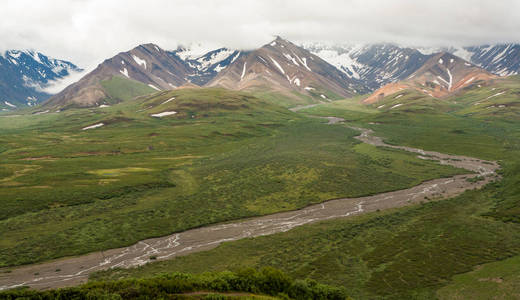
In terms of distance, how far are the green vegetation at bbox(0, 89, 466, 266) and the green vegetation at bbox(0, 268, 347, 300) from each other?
2675 cm

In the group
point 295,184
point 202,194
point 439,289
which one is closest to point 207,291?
point 439,289

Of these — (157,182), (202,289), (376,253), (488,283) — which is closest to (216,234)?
(376,253)

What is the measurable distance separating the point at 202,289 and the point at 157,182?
67.2m

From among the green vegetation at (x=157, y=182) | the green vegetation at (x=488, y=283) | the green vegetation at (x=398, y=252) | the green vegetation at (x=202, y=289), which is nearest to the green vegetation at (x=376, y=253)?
the green vegetation at (x=398, y=252)

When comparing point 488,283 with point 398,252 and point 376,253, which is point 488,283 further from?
point 376,253

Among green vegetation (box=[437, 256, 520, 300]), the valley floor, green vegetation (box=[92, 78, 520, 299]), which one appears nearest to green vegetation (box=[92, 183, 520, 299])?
green vegetation (box=[92, 78, 520, 299])

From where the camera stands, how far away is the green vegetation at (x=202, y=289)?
101 ft

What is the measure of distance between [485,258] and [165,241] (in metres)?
52.4

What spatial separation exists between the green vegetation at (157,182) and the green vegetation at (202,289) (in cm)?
2675

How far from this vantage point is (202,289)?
3412 centimetres

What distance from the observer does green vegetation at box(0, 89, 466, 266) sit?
63.7 m

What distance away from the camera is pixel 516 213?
67.8 metres

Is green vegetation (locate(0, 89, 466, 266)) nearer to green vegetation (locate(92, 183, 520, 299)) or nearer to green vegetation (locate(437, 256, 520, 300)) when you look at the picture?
green vegetation (locate(92, 183, 520, 299))

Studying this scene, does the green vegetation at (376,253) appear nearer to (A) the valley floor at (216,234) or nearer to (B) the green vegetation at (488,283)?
(B) the green vegetation at (488,283)
